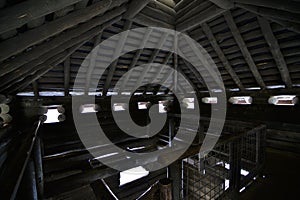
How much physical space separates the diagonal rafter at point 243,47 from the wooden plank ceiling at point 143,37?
2 centimetres

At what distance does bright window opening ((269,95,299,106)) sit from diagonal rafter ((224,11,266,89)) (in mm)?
453

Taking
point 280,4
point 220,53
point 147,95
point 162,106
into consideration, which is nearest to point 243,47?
point 220,53

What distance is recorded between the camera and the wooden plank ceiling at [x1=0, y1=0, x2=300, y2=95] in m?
1.66

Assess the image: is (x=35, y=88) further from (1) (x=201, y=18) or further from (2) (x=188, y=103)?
(2) (x=188, y=103)

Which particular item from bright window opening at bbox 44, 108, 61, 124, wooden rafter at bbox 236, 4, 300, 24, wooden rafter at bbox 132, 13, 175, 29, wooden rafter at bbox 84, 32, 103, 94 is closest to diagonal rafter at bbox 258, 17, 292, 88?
wooden rafter at bbox 236, 4, 300, 24

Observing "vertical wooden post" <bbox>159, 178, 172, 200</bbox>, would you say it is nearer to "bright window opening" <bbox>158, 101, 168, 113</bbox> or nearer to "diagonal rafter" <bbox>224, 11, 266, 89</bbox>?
"diagonal rafter" <bbox>224, 11, 266, 89</bbox>

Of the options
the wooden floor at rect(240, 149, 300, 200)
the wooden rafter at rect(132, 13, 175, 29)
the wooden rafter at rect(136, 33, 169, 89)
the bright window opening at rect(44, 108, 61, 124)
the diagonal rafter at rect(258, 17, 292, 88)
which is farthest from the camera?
the bright window opening at rect(44, 108, 61, 124)

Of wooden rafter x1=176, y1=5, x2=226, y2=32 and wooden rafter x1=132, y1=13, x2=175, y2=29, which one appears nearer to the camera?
wooden rafter x1=176, y1=5, x2=226, y2=32

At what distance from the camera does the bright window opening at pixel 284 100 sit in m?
3.92

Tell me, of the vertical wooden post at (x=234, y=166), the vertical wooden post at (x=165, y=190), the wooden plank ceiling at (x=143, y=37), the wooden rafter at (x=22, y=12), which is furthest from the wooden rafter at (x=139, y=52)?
the vertical wooden post at (x=165, y=190)

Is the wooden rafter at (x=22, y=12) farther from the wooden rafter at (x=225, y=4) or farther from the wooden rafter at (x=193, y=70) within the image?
the wooden rafter at (x=193, y=70)

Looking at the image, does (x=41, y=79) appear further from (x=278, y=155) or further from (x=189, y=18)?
(x=278, y=155)

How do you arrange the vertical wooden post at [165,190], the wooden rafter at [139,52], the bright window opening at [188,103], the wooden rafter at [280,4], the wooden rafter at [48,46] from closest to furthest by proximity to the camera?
the vertical wooden post at [165,190], the wooden rafter at [48,46], the wooden rafter at [280,4], the wooden rafter at [139,52], the bright window opening at [188,103]

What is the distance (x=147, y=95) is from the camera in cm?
657
